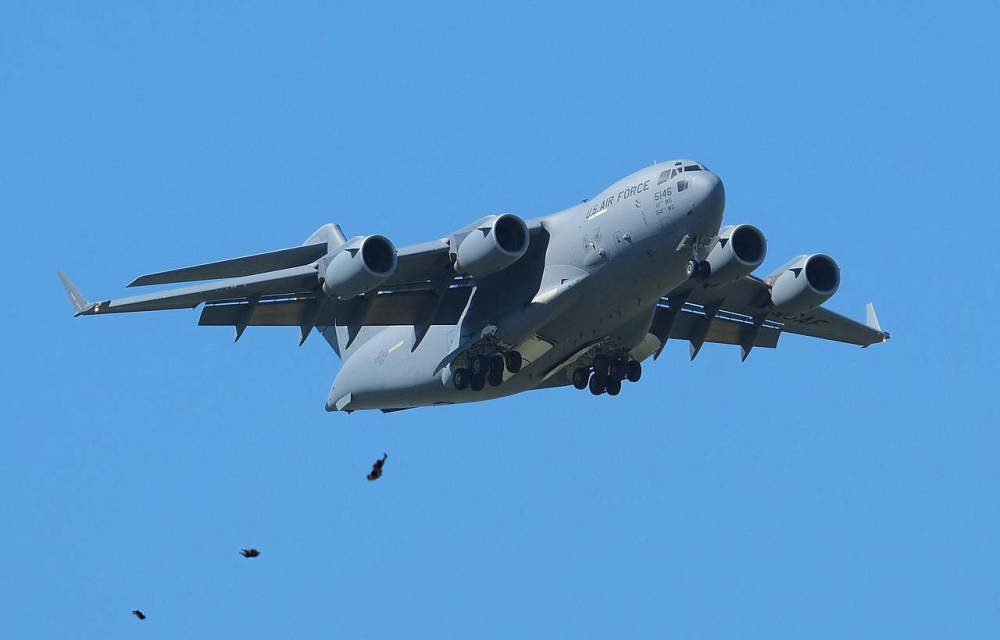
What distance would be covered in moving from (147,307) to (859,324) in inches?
521

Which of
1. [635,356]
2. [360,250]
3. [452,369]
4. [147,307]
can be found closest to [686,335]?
[635,356]

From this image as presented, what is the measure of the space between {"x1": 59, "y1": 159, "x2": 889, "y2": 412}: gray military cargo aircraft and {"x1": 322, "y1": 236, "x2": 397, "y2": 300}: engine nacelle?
22mm

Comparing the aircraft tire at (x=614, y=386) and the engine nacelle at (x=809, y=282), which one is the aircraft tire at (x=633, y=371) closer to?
the aircraft tire at (x=614, y=386)

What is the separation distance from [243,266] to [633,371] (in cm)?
682

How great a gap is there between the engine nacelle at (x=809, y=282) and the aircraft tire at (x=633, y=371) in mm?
2738

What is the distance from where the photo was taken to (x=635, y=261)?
26844 mm

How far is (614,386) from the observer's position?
98.8 feet

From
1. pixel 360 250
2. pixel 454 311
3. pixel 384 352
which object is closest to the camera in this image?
pixel 360 250

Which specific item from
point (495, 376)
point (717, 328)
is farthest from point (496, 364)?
point (717, 328)

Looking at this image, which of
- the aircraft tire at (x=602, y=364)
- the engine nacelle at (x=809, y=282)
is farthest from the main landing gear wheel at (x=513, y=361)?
the engine nacelle at (x=809, y=282)

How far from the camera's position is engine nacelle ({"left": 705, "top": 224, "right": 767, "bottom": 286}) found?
2816 cm

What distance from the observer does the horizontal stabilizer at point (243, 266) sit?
2780 cm

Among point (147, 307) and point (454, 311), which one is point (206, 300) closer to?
point (147, 307)

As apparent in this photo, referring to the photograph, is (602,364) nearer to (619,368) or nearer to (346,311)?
(619,368)
